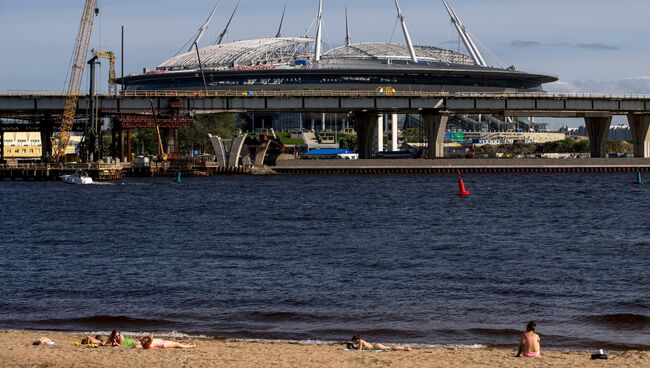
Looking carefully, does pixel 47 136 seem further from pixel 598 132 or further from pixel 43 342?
pixel 43 342

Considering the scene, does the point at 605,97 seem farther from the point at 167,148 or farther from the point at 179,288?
the point at 179,288

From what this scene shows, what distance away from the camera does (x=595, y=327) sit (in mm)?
40750

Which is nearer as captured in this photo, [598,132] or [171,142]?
[171,142]

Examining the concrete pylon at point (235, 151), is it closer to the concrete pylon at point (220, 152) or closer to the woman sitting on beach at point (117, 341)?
the concrete pylon at point (220, 152)

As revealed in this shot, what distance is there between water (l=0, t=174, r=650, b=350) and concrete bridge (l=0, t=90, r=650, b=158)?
209 ft

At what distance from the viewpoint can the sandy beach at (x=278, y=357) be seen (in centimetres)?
3281

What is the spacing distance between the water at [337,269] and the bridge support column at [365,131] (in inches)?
3026

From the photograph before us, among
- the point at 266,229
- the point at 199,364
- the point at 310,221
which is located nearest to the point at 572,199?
the point at 310,221

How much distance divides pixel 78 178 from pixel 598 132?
283 feet

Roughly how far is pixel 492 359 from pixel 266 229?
45.8 meters

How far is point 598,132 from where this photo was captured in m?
189

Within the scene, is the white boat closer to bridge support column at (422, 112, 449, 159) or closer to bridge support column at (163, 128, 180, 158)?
bridge support column at (163, 128, 180, 158)

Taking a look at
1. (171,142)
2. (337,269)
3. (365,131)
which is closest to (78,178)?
(171,142)

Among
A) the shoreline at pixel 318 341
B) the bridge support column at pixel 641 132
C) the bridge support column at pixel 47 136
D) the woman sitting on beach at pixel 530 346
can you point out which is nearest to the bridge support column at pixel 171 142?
the bridge support column at pixel 47 136
